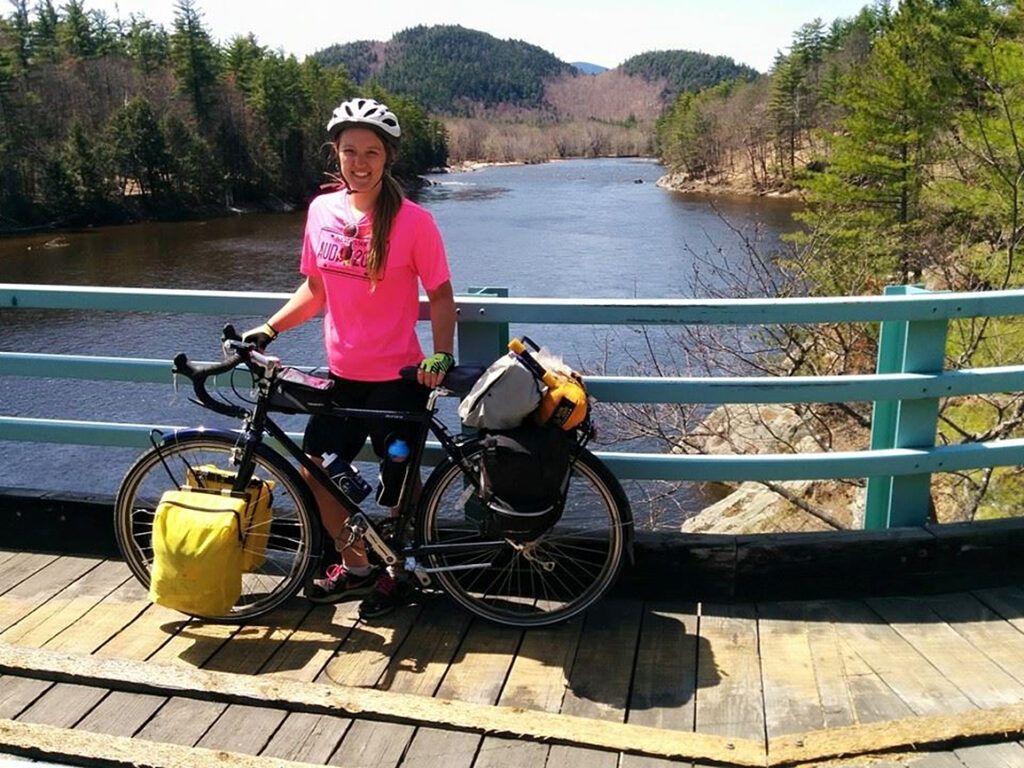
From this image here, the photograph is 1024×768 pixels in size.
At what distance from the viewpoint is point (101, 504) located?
12.5ft

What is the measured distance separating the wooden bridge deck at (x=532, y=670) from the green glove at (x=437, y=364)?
890 millimetres

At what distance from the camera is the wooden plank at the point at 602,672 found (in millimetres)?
2546

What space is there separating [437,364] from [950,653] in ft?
5.98

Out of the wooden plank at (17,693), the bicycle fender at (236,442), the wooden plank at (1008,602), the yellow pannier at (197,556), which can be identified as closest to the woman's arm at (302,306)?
the bicycle fender at (236,442)

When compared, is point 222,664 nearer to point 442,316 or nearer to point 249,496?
point 249,496

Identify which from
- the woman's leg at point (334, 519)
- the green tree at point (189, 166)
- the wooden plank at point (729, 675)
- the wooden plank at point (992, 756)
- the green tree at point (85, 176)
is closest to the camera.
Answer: the wooden plank at point (992, 756)

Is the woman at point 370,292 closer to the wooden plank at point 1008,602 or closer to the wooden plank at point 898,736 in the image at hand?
the wooden plank at point 898,736

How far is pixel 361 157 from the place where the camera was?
3.01 metres

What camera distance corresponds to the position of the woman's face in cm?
300

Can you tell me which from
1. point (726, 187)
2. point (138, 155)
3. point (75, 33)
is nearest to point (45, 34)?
point (75, 33)

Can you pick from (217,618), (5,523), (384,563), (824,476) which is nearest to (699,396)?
(824,476)

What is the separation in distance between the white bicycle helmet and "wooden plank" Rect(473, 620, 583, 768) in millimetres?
1697

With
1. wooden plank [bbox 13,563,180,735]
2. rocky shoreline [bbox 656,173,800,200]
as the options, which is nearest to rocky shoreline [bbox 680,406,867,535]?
wooden plank [bbox 13,563,180,735]

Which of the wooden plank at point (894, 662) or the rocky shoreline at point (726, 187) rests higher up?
the wooden plank at point (894, 662)
